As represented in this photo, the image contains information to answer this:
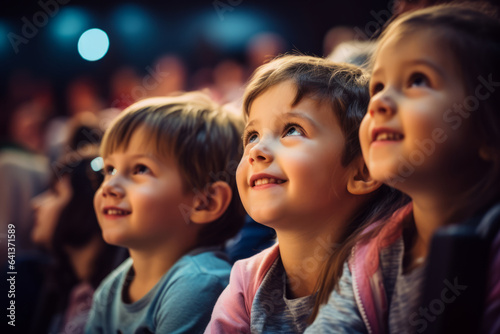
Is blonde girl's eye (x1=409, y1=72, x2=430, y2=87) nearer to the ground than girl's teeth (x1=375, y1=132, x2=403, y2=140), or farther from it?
farther from it

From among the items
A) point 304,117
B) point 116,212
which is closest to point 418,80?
point 304,117

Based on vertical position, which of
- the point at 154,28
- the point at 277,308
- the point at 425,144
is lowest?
the point at 277,308

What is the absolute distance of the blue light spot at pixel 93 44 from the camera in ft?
5.32

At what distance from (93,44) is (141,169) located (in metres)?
0.78

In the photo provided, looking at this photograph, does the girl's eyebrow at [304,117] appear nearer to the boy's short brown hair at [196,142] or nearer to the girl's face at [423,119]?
the girl's face at [423,119]

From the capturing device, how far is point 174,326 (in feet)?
3.14

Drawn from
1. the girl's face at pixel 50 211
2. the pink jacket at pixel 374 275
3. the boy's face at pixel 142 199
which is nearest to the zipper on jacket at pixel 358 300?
the pink jacket at pixel 374 275

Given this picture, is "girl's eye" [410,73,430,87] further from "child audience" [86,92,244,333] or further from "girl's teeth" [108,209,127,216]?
"girl's teeth" [108,209,127,216]

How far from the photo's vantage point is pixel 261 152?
791mm

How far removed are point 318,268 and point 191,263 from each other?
0.32m

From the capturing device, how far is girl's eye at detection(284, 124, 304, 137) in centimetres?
79

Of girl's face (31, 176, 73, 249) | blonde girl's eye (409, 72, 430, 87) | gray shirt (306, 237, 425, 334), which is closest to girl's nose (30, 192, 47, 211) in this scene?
girl's face (31, 176, 73, 249)

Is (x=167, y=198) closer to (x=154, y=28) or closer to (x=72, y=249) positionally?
(x=72, y=249)

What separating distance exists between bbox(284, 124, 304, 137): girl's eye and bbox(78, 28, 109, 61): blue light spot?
1028 millimetres
